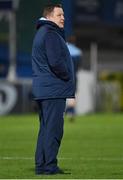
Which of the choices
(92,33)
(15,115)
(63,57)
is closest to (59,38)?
(63,57)

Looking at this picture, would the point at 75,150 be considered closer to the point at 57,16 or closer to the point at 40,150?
the point at 40,150

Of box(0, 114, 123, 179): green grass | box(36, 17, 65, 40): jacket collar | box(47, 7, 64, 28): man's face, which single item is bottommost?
box(0, 114, 123, 179): green grass

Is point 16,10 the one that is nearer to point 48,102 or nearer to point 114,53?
point 114,53

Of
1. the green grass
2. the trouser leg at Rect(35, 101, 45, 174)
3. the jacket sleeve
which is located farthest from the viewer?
the green grass

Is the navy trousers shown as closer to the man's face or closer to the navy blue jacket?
the navy blue jacket

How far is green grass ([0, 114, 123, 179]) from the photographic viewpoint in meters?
10.5

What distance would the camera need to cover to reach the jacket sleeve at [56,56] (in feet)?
32.6

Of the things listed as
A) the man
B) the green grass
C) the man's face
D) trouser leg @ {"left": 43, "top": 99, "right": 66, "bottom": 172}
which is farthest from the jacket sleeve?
the green grass

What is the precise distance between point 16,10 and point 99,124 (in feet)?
33.4

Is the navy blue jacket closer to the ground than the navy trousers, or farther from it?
farther from it

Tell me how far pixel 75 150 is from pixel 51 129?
4.24m

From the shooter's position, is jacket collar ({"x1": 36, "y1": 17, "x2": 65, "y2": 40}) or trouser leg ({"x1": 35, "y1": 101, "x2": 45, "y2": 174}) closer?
jacket collar ({"x1": 36, "y1": 17, "x2": 65, "y2": 40})

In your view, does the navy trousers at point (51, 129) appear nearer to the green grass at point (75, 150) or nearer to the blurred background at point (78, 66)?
the green grass at point (75, 150)

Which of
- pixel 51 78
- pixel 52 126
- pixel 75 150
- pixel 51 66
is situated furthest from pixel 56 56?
pixel 75 150
